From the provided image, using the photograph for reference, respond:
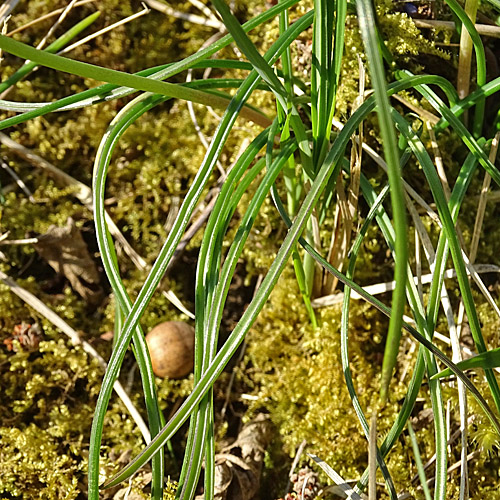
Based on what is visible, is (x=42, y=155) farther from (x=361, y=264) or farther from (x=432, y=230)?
(x=432, y=230)

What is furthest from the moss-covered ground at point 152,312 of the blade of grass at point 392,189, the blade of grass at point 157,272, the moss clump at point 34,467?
the blade of grass at point 392,189

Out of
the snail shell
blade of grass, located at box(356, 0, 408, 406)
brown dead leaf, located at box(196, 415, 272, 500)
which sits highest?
blade of grass, located at box(356, 0, 408, 406)

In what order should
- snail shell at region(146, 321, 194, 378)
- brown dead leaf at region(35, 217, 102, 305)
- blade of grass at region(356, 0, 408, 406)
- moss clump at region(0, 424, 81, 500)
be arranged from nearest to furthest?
blade of grass at region(356, 0, 408, 406) < moss clump at region(0, 424, 81, 500) < snail shell at region(146, 321, 194, 378) < brown dead leaf at region(35, 217, 102, 305)

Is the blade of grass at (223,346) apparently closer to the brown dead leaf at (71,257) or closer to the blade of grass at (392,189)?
the blade of grass at (392,189)

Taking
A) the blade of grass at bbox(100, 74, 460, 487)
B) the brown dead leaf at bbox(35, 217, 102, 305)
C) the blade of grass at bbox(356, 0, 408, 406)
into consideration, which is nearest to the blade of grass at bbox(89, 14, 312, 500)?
the blade of grass at bbox(100, 74, 460, 487)

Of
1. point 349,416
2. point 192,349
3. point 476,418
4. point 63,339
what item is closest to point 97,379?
point 63,339

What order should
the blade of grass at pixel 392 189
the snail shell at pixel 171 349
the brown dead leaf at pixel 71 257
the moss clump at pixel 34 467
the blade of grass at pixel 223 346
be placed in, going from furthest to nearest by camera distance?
1. the brown dead leaf at pixel 71 257
2. the snail shell at pixel 171 349
3. the moss clump at pixel 34 467
4. the blade of grass at pixel 223 346
5. the blade of grass at pixel 392 189

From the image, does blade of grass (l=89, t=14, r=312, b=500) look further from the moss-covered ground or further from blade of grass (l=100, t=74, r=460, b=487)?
the moss-covered ground
